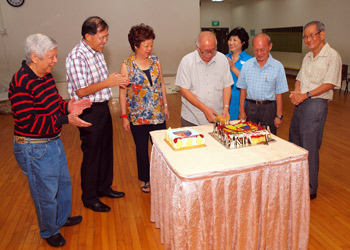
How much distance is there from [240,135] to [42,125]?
139 centimetres

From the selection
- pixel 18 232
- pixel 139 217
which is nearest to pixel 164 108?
pixel 139 217

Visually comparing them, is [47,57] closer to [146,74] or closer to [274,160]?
[146,74]

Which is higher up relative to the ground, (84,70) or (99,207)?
(84,70)

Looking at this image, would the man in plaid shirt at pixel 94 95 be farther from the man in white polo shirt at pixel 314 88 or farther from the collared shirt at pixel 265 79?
the man in white polo shirt at pixel 314 88

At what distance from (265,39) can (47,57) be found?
191cm

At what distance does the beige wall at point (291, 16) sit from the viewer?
8070 millimetres

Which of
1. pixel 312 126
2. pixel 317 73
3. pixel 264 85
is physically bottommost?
pixel 312 126

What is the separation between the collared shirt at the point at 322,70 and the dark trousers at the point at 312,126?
4.1 inches

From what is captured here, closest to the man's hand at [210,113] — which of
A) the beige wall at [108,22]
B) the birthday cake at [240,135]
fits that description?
the birthday cake at [240,135]

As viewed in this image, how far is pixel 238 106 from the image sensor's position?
127 inches

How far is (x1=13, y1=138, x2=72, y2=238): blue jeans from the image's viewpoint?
1959 mm

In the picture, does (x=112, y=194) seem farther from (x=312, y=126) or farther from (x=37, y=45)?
(x=312, y=126)

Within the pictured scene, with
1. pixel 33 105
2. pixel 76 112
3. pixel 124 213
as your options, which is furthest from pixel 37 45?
pixel 124 213

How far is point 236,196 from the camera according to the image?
166 cm
